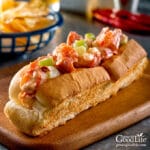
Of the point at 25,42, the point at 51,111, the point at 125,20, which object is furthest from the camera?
the point at 125,20

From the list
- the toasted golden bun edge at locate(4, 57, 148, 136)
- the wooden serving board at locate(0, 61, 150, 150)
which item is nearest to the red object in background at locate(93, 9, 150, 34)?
the wooden serving board at locate(0, 61, 150, 150)

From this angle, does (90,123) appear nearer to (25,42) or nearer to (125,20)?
(25,42)

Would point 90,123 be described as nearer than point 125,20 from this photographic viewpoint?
Yes

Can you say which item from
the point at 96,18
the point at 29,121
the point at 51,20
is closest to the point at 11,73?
the point at 51,20

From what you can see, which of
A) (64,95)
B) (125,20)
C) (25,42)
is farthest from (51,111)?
(125,20)

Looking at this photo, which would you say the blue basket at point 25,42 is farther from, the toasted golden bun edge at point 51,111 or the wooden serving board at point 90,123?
the toasted golden bun edge at point 51,111

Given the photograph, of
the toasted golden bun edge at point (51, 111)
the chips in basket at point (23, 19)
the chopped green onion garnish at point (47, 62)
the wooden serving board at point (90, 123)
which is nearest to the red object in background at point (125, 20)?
the chips in basket at point (23, 19)
